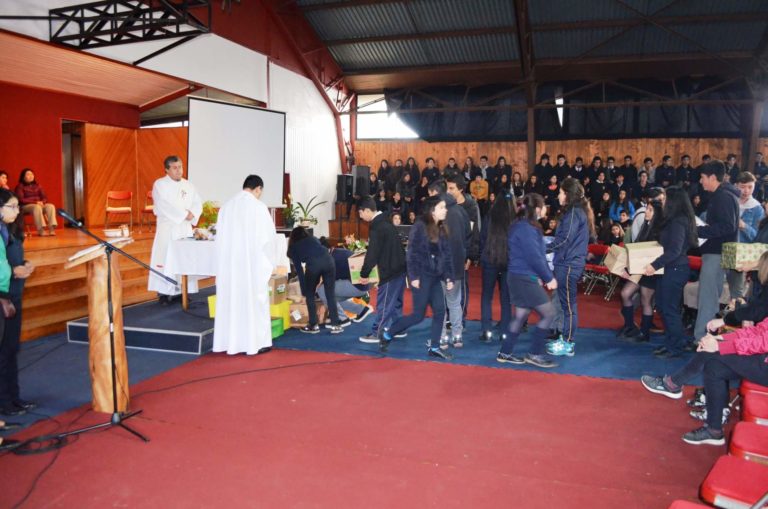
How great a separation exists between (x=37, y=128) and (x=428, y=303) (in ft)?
29.8

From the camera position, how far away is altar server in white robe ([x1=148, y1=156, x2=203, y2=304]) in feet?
21.3

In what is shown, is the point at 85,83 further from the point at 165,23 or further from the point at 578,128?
the point at 578,128

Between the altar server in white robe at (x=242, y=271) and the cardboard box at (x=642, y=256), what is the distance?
10.6ft

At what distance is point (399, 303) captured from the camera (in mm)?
6051

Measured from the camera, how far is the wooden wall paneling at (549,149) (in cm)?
1353

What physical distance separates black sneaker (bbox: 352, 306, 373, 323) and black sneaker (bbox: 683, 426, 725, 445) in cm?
394

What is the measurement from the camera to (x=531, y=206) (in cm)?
464

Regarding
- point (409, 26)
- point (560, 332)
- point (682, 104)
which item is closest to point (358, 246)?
point (560, 332)

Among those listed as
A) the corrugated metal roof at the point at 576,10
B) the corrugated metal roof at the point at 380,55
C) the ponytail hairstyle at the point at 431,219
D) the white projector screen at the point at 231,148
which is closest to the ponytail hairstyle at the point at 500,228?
the ponytail hairstyle at the point at 431,219

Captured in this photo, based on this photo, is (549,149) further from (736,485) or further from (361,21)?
(736,485)

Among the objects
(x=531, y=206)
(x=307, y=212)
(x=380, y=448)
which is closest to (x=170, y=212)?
(x=531, y=206)

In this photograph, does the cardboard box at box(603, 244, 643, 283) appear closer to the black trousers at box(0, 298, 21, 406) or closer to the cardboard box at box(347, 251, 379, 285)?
the cardboard box at box(347, 251, 379, 285)

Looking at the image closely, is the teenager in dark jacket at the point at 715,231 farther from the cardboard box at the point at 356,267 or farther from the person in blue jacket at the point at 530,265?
the cardboard box at the point at 356,267

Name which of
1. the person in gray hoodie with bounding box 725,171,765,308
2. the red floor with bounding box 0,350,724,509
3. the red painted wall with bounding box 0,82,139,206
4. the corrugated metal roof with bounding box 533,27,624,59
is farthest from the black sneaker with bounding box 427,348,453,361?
the corrugated metal roof with bounding box 533,27,624,59
